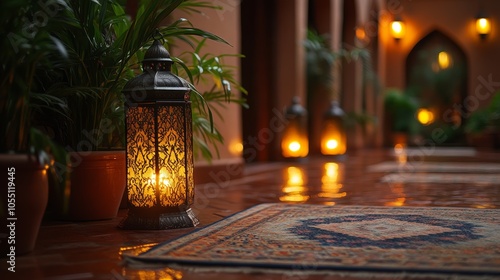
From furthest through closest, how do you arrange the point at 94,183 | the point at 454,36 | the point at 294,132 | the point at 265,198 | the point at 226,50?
1. the point at 454,36
2. the point at 294,132
3. the point at 226,50
4. the point at 265,198
5. the point at 94,183

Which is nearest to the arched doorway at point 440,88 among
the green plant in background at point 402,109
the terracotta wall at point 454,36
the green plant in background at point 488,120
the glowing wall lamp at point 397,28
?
the terracotta wall at point 454,36

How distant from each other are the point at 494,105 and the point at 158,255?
12.8 metres

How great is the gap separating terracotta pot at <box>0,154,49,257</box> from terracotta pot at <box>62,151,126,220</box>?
88 cm

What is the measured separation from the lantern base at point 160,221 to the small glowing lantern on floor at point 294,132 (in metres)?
5.92

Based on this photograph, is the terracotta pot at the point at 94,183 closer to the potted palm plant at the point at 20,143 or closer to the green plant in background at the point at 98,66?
the green plant in background at the point at 98,66

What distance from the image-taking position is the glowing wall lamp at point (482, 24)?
1659cm

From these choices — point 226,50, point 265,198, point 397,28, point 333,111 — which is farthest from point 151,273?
point 397,28

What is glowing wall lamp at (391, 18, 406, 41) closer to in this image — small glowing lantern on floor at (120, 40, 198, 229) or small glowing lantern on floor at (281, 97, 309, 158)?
small glowing lantern on floor at (281, 97, 309, 158)

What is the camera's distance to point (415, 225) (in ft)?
11.1

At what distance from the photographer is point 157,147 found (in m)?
3.37

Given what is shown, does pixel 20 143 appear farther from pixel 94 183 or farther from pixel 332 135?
pixel 332 135

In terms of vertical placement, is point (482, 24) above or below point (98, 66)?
above

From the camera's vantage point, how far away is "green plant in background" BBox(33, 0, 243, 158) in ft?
11.2

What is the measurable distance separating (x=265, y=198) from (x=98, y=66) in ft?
5.55
